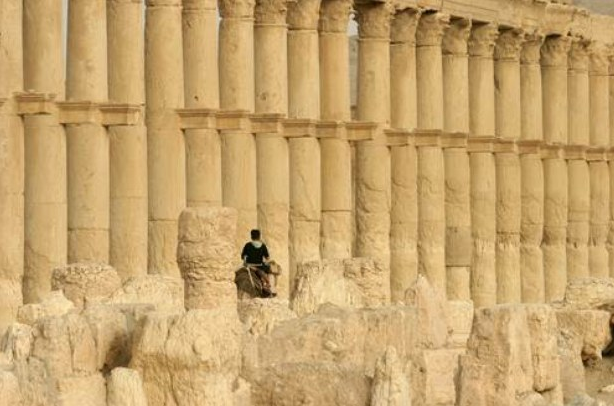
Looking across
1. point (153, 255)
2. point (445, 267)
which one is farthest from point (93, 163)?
point (445, 267)

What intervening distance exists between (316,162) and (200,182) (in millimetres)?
5668

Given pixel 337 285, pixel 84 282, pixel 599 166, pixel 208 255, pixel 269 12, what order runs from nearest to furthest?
pixel 84 282
pixel 208 255
pixel 337 285
pixel 269 12
pixel 599 166

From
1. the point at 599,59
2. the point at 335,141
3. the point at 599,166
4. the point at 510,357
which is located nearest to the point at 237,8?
the point at 335,141

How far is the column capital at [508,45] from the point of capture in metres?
73.4

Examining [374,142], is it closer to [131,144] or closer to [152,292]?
[131,144]

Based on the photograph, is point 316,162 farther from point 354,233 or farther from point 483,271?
point 483,271

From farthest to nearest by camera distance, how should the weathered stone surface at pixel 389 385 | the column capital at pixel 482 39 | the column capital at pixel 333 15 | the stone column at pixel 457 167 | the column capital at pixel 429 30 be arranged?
1. the column capital at pixel 482 39
2. the stone column at pixel 457 167
3. the column capital at pixel 429 30
4. the column capital at pixel 333 15
5. the weathered stone surface at pixel 389 385

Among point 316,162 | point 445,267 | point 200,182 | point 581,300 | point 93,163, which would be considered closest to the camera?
point 581,300

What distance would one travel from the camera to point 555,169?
250 feet

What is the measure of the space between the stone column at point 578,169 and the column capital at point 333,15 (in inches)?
563

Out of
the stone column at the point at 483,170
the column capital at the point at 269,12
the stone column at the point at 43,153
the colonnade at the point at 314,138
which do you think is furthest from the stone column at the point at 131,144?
the stone column at the point at 483,170

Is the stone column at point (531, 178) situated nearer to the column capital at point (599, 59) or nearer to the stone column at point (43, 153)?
the column capital at point (599, 59)

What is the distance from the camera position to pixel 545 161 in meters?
76.1

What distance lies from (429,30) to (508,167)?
18.8 feet
